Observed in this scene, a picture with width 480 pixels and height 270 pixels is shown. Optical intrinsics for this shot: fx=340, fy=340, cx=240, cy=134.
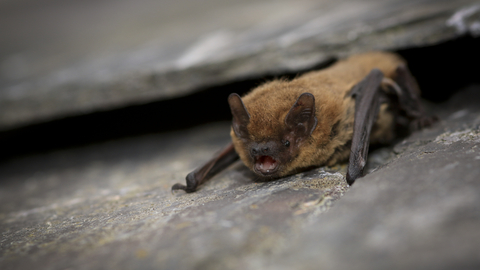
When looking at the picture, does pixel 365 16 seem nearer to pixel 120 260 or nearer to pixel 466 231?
pixel 466 231

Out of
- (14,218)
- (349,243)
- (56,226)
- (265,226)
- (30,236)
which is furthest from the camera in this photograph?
(14,218)

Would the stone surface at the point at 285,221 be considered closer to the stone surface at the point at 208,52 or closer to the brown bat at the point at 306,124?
the brown bat at the point at 306,124

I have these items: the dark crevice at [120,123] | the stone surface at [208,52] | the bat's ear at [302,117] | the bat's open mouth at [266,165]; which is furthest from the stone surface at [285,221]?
the dark crevice at [120,123]

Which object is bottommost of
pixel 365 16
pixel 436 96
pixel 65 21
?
pixel 436 96

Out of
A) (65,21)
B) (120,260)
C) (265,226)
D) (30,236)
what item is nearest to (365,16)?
(265,226)

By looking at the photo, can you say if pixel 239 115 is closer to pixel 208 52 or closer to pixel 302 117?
pixel 302 117

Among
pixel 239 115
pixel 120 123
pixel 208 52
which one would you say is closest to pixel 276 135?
pixel 239 115

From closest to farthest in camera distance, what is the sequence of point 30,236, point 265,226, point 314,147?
1. point 265,226
2. point 30,236
3. point 314,147
